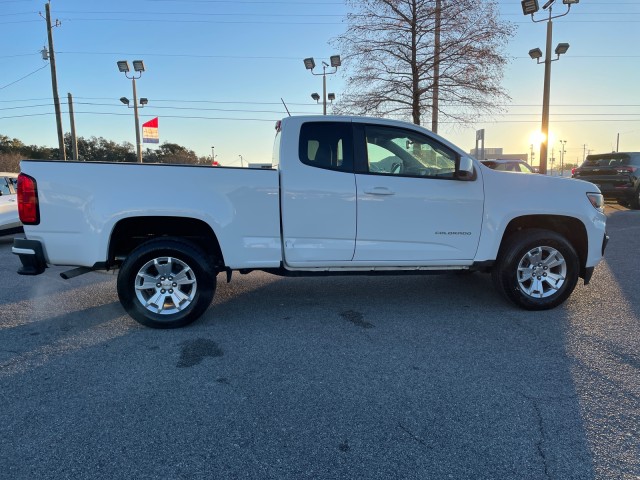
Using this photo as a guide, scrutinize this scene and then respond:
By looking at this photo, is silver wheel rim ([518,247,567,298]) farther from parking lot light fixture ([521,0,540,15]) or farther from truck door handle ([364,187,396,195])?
parking lot light fixture ([521,0,540,15])

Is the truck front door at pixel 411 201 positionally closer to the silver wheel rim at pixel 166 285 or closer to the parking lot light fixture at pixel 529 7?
the silver wheel rim at pixel 166 285

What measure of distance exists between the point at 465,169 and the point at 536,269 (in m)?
1.37

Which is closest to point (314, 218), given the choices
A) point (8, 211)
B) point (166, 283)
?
point (166, 283)

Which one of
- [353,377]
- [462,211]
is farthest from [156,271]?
[462,211]

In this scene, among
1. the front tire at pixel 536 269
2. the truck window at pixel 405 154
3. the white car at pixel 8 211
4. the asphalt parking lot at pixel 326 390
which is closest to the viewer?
the asphalt parking lot at pixel 326 390

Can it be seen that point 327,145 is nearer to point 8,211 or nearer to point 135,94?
point 8,211

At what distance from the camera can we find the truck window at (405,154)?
4.45 meters

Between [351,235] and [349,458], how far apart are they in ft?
7.74

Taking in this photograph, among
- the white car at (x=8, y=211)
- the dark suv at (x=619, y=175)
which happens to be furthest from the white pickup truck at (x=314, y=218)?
the dark suv at (x=619, y=175)

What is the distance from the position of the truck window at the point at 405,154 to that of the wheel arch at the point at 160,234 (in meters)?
1.80

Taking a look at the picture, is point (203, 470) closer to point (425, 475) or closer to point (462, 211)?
point (425, 475)

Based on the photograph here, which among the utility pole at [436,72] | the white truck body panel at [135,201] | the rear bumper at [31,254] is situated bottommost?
the rear bumper at [31,254]

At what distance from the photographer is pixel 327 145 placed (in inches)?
174

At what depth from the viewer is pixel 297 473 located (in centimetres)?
222
